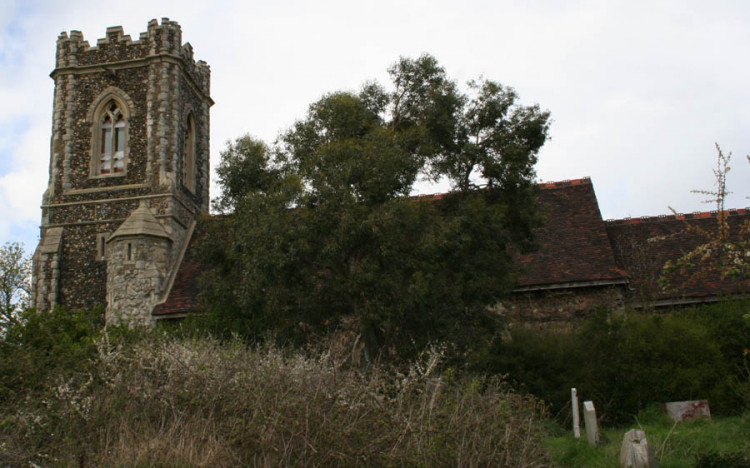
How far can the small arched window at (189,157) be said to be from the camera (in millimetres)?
23172

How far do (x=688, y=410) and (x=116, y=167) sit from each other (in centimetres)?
1708

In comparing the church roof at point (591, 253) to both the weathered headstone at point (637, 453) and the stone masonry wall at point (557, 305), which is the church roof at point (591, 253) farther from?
the weathered headstone at point (637, 453)

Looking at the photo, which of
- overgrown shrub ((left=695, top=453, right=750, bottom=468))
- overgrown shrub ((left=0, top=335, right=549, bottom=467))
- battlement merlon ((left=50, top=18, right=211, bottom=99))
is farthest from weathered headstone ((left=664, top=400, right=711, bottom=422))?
battlement merlon ((left=50, top=18, right=211, bottom=99))

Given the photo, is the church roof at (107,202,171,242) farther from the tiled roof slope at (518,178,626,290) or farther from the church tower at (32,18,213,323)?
the tiled roof slope at (518,178,626,290)

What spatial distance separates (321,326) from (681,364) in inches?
275

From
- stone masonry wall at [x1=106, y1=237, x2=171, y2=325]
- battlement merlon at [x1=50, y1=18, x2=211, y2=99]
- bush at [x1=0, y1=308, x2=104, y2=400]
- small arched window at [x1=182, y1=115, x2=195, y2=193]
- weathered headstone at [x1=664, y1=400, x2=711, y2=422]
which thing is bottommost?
weathered headstone at [x1=664, y1=400, x2=711, y2=422]

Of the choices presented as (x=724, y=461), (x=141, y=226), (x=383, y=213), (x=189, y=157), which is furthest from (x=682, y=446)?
(x=189, y=157)

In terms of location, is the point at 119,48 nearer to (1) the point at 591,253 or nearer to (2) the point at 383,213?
(2) the point at 383,213

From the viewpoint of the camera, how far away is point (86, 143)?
2212 cm

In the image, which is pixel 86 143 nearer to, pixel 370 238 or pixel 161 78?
pixel 161 78

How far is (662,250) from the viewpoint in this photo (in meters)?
19.5

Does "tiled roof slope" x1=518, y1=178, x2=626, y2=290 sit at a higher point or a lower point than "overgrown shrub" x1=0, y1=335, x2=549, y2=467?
higher

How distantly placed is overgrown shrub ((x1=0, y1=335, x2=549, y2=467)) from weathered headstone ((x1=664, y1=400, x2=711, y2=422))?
4.83m

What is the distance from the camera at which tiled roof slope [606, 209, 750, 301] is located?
57.0 ft
